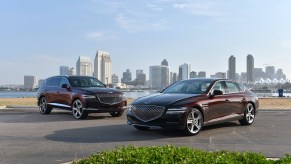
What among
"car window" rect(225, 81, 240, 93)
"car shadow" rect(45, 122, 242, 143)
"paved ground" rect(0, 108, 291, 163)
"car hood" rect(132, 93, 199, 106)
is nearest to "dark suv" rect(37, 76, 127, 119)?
"paved ground" rect(0, 108, 291, 163)

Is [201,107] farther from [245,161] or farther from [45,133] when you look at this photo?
[245,161]

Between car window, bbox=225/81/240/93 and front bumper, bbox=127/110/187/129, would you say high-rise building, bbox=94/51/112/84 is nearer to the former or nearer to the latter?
car window, bbox=225/81/240/93

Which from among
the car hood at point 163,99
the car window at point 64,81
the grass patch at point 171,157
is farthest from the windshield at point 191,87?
the car window at point 64,81

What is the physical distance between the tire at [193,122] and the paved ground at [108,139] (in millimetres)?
184

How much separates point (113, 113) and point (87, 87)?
1537 millimetres

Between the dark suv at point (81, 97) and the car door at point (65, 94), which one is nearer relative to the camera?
the dark suv at point (81, 97)

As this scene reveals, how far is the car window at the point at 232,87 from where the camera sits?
1248cm

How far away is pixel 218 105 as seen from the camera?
11.4 metres

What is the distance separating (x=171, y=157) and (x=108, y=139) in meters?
4.34

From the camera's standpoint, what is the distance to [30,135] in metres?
10.5

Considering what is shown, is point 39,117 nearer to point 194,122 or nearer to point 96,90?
point 96,90

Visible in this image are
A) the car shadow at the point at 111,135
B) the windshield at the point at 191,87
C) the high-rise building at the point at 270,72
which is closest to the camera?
the car shadow at the point at 111,135

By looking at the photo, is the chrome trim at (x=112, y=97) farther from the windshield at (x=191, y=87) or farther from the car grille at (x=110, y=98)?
the windshield at (x=191, y=87)

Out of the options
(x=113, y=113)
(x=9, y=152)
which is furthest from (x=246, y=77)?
(x=9, y=152)
